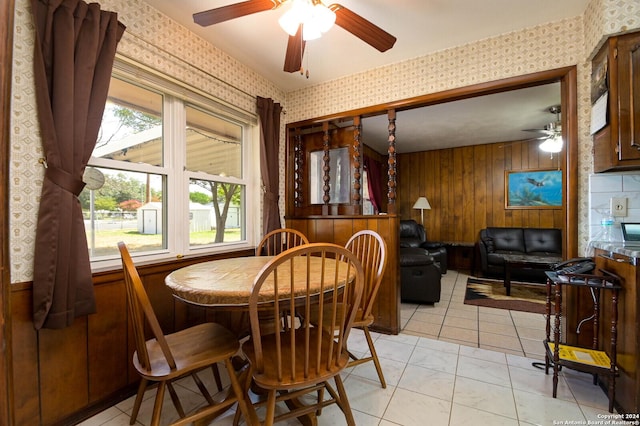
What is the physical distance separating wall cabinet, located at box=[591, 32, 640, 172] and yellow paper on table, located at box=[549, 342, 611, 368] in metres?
1.11

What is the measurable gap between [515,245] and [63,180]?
5796mm

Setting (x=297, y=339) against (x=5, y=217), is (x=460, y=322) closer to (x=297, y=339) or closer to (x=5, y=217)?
(x=297, y=339)

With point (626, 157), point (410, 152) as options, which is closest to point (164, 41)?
point (626, 157)

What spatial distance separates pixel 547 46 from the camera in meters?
2.00

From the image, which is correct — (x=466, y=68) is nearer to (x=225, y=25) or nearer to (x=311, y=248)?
(x=225, y=25)

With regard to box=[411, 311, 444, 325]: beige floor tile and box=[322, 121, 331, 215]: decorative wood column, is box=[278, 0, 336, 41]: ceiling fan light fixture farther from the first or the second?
box=[411, 311, 444, 325]: beige floor tile

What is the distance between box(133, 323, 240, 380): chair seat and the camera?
45.5 inches

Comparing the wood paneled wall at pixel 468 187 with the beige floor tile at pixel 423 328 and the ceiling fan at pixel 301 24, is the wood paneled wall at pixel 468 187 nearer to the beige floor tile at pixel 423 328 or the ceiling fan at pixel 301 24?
the beige floor tile at pixel 423 328

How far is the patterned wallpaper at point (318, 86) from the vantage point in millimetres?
1313

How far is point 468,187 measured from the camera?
541 centimetres

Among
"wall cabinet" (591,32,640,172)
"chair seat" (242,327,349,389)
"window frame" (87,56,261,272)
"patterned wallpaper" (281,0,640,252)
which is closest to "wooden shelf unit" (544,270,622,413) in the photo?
"patterned wallpaper" (281,0,640,252)

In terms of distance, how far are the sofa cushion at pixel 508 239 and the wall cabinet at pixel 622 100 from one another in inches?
137

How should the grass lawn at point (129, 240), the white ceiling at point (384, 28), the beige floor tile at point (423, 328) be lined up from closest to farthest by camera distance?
1. the grass lawn at point (129, 240)
2. the white ceiling at point (384, 28)
3. the beige floor tile at point (423, 328)

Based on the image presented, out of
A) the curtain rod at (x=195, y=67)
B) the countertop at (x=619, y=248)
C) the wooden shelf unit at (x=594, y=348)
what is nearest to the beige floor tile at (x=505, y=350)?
the wooden shelf unit at (x=594, y=348)
